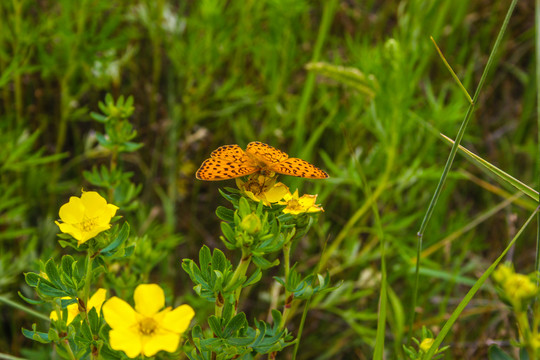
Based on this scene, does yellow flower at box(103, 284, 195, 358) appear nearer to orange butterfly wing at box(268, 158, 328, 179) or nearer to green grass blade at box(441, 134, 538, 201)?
orange butterfly wing at box(268, 158, 328, 179)

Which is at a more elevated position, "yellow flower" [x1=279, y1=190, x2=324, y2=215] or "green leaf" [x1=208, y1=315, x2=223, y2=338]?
"yellow flower" [x1=279, y1=190, x2=324, y2=215]

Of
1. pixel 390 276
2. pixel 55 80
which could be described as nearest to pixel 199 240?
pixel 390 276

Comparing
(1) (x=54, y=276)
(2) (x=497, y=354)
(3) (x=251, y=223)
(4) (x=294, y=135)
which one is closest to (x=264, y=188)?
(3) (x=251, y=223)

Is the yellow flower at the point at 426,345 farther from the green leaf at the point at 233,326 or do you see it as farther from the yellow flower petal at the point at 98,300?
the yellow flower petal at the point at 98,300

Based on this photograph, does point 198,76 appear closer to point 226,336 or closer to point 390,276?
point 390,276

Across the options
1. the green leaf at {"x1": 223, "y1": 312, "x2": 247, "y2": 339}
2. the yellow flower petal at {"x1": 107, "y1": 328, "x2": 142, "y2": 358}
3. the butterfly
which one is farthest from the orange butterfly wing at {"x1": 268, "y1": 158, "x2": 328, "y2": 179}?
the yellow flower petal at {"x1": 107, "y1": 328, "x2": 142, "y2": 358}

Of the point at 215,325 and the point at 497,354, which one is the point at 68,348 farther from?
the point at 497,354
